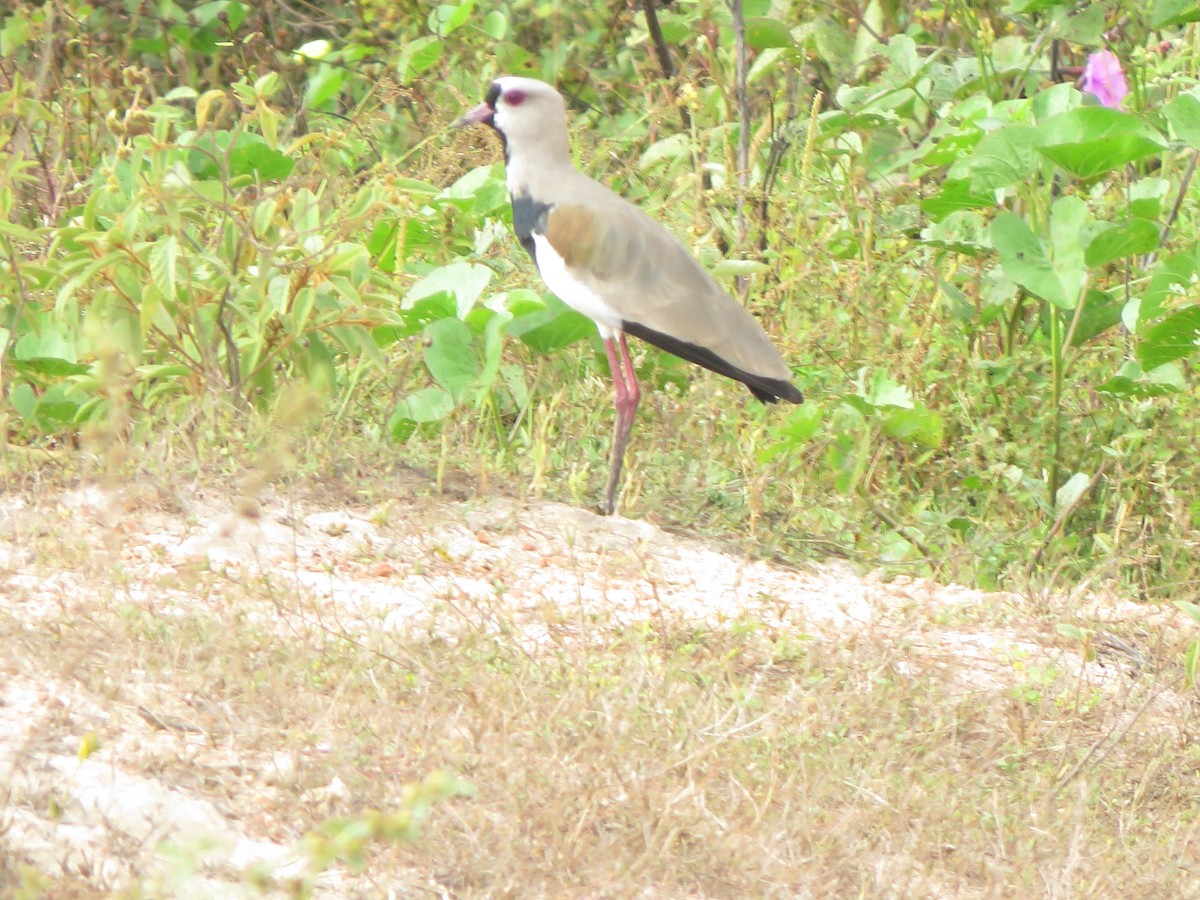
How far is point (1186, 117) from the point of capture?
4.29m

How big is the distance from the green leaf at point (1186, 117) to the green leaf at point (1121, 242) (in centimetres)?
23

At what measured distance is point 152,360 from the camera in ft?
14.0

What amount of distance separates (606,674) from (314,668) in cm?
53

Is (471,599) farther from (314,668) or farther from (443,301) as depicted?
(443,301)

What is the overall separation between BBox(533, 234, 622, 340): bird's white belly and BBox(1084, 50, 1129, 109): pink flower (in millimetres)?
1946

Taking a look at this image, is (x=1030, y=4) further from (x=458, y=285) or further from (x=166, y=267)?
(x=166, y=267)

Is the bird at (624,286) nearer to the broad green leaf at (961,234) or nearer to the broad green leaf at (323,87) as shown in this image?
the broad green leaf at (961,234)

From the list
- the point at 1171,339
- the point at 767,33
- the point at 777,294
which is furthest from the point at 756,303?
the point at 1171,339

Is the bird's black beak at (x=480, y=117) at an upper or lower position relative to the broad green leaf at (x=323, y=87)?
upper

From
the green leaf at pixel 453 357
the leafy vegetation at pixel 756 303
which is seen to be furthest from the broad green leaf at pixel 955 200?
the green leaf at pixel 453 357

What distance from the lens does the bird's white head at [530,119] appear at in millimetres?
4543

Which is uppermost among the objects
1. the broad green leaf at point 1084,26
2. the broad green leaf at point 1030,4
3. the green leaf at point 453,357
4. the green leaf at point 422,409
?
the broad green leaf at point 1030,4

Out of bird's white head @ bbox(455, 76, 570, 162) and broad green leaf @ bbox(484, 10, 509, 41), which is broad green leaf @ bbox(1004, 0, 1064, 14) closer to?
bird's white head @ bbox(455, 76, 570, 162)

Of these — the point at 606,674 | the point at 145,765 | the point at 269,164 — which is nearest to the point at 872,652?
the point at 606,674
